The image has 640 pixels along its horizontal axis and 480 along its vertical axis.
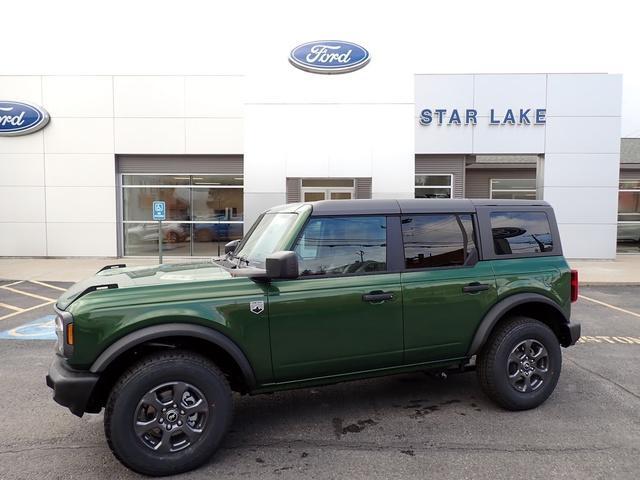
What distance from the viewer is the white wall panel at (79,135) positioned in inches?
609

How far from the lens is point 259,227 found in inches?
174

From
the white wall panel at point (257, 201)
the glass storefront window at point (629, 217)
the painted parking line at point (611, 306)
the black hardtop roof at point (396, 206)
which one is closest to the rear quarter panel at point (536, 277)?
the black hardtop roof at point (396, 206)

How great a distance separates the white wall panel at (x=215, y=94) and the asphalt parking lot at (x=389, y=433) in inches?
457

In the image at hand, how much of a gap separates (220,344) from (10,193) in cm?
1605

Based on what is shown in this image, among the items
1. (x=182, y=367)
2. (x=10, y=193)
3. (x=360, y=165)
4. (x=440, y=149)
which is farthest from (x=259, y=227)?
(x=10, y=193)

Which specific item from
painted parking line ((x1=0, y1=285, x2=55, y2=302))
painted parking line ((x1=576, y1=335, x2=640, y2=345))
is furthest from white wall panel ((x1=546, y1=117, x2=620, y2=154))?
painted parking line ((x1=0, y1=285, x2=55, y2=302))

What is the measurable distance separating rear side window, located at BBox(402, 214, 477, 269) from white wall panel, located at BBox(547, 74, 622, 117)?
1367 centimetres

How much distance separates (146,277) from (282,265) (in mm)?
1261

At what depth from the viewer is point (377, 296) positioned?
3.61 m

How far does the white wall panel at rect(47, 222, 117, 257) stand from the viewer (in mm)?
15812

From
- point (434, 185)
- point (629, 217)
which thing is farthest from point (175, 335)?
point (629, 217)

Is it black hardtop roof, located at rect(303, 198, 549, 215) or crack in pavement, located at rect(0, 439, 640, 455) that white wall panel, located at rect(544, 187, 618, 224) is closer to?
black hardtop roof, located at rect(303, 198, 549, 215)

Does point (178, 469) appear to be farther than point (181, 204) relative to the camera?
No

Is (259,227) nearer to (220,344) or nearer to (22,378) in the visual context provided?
(220,344)
